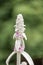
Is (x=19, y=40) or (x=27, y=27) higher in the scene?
(x=27, y=27)

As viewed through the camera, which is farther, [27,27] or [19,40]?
[27,27]

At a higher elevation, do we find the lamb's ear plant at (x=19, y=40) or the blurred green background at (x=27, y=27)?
the blurred green background at (x=27, y=27)

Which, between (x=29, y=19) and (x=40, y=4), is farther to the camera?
(x=40, y=4)

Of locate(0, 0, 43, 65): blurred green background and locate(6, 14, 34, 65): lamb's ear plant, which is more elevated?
locate(0, 0, 43, 65): blurred green background

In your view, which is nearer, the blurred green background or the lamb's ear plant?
the lamb's ear plant

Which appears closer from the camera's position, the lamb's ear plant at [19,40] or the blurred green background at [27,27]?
the lamb's ear plant at [19,40]

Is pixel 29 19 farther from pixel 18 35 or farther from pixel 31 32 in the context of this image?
pixel 18 35

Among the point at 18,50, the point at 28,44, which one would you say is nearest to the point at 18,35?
the point at 18,50

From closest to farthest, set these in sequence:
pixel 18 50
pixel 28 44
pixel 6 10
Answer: pixel 18 50 < pixel 28 44 < pixel 6 10
